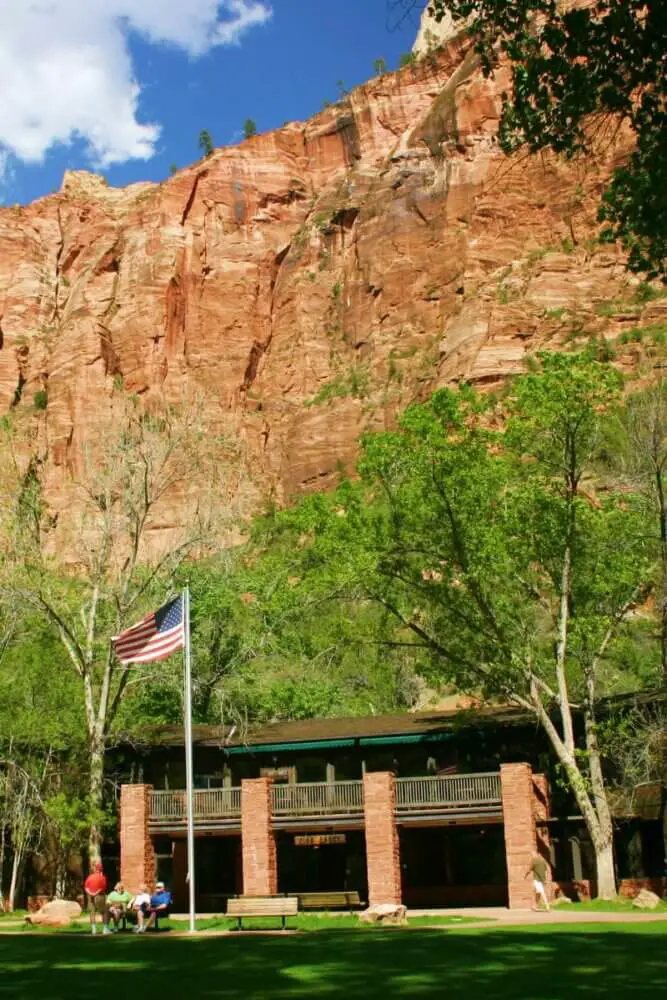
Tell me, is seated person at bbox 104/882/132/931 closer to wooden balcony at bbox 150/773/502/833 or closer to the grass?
the grass

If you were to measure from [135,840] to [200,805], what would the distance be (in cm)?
224

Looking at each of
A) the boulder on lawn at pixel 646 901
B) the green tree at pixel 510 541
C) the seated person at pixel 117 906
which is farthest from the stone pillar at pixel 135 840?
the boulder on lawn at pixel 646 901

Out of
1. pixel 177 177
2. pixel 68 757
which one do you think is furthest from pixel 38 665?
pixel 177 177

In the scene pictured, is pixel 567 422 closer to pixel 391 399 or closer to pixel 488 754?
pixel 488 754

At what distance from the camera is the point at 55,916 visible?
28016mm

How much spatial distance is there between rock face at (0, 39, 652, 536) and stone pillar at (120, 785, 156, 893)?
181 feet

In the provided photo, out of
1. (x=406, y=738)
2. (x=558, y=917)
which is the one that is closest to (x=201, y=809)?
(x=406, y=738)

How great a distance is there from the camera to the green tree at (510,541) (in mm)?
33094

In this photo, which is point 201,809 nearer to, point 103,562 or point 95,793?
point 95,793

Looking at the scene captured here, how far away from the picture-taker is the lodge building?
34.3 m

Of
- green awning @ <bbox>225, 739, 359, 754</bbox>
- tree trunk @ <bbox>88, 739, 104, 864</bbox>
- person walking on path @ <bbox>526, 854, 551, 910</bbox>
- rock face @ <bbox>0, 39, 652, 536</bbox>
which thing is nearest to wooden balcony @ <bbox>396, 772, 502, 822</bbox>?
green awning @ <bbox>225, 739, 359, 754</bbox>

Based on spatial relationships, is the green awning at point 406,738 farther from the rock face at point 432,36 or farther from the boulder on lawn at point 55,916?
the rock face at point 432,36

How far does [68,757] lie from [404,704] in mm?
26725

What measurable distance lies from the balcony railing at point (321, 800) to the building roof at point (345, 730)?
1347 mm
